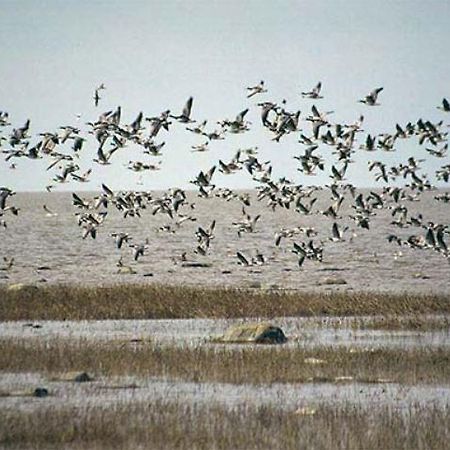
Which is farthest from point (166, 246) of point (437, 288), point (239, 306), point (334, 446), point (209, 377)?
point (334, 446)

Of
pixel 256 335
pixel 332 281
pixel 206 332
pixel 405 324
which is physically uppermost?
pixel 256 335

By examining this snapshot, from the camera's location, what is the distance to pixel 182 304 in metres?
43.7

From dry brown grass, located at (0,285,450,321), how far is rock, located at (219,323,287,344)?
741 centimetres

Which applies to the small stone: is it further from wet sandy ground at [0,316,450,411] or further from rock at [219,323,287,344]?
rock at [219,323,287,344]

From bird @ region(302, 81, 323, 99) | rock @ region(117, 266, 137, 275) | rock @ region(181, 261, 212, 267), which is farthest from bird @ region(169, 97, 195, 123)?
rock @ region(181, 261, 212, 267)

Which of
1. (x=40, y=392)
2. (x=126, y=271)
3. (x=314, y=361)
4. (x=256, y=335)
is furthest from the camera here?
(x=126, y=271)

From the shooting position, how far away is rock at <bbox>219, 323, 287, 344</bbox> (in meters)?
34.2

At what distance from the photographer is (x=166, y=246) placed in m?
113

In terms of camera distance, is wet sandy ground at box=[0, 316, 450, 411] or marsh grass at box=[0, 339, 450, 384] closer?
wet sandy ground at box=[0, 316, 450, 411]

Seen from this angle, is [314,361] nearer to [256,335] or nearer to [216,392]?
[216,392]

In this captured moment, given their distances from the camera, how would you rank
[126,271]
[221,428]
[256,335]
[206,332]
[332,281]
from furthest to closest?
1. [126,271]
2. [332,281]
3. [206,332]
4. [256,335]
5. [221,428]

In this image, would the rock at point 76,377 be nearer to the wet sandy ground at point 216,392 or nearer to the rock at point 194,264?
the wet sandy ground at point 216,392

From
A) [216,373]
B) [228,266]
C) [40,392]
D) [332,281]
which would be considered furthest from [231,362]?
[228,266]

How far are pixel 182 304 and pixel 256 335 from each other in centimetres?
921
